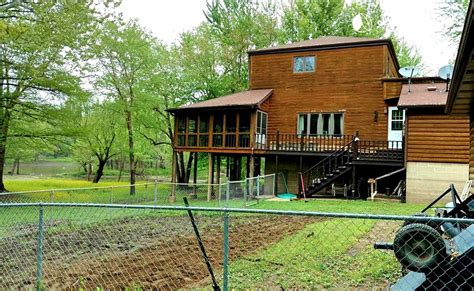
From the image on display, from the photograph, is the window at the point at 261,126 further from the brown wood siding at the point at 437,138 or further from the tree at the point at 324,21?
the tree at the point at 324,21

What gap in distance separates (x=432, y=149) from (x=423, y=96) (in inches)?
100

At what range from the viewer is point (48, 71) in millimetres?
18078

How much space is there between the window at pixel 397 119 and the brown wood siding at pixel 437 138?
10.2 ft

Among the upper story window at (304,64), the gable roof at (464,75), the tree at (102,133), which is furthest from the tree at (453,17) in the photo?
the tree at (102,133)

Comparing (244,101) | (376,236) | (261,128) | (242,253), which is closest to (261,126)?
(261,128)

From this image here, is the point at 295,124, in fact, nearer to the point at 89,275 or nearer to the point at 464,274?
the point at 89,275

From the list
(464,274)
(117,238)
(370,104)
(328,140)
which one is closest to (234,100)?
(328,140)

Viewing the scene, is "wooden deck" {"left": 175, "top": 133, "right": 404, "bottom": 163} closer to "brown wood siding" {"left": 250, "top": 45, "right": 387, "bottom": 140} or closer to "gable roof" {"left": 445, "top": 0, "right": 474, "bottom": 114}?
"brown wood siding" {"left": 250, "top": 45, "right": 387, "bottom": 140}

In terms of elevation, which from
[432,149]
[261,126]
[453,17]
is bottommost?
[432,149]

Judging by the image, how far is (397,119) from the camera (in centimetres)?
1898

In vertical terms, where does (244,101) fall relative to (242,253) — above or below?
above

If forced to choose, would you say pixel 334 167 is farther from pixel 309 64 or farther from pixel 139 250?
pixel 139 250

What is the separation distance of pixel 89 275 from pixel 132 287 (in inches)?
46.3

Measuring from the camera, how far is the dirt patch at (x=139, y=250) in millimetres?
5832
